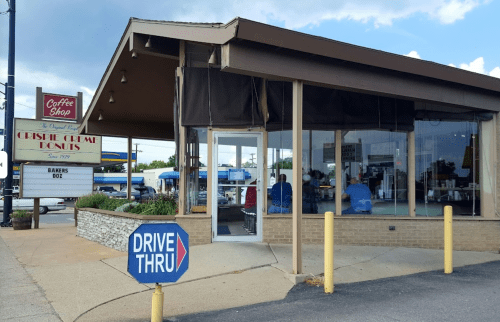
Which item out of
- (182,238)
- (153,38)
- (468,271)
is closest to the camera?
(182,238)

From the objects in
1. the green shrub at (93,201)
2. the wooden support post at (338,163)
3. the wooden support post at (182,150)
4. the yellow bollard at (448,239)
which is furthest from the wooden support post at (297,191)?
the green shrub at (93,201)

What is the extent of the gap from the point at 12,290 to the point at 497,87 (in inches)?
392

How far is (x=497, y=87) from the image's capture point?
930 cm

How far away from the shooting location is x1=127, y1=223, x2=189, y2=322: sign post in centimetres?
455

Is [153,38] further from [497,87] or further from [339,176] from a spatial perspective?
[497,87]

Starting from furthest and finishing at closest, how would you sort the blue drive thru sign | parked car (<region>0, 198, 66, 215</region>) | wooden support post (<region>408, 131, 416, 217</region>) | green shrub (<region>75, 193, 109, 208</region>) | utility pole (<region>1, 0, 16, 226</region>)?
parked car (<region>0, 198, 66, 215</region>), utility pole (<region>1, 0, 16, 226</region>), green shrub (<region>75, 193, 109, 208</region>), wooden support post (<region>408, 131, 416, 217</region>), the blue drive thru sign

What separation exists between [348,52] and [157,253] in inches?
174

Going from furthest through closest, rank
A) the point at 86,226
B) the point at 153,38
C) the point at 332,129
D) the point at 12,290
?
the point at 86,226, the point at 332,129, the point at 153,38, the point at 12,290

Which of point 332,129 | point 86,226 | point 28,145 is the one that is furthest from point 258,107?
point 28,145

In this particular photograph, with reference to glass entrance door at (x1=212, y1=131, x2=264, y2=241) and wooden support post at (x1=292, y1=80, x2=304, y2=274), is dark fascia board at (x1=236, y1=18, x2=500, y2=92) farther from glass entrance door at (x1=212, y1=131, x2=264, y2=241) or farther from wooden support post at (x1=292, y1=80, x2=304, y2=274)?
glass entrance door at (x1=212, y1=131, x2=264, y2=241)

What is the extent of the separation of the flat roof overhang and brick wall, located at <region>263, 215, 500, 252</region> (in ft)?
8.50

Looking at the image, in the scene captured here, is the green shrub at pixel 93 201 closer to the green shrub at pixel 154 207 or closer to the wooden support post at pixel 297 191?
the green shrub at pixel 154 207

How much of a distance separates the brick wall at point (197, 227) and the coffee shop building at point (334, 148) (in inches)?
0.8

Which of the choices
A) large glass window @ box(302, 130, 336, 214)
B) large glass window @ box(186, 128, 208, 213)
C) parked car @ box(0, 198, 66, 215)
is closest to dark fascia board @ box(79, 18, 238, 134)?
large glass window @ box(186, 128, 208, 213)
